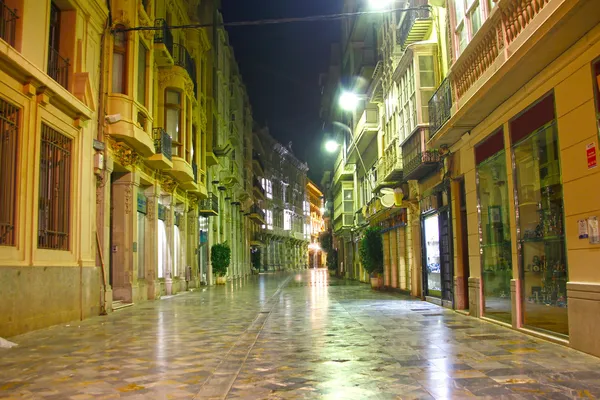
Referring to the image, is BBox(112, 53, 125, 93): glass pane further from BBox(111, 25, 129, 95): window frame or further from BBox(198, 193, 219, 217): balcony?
BBox(198, 193, 219, 217): balcony

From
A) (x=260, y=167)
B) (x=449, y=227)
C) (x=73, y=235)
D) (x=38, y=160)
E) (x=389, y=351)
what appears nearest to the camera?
(x=389, y=351)

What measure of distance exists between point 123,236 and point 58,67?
6641mm

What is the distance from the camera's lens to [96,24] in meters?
15.8

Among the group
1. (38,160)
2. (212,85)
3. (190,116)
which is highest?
(212,85)

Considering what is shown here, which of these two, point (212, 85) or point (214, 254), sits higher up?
point (212, 85)

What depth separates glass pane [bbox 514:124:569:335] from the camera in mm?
8898

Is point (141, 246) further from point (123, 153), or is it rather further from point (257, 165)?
point (257, 165)

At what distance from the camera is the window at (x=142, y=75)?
1945 centimetres

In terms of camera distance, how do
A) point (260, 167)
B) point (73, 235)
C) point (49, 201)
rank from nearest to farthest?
point (49, 201) < point (73, 235) < point (260, 167)

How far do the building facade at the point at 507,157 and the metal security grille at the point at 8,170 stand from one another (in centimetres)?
921

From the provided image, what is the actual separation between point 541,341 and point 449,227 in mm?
6478

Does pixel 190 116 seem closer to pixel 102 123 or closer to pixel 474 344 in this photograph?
pixel 102 123

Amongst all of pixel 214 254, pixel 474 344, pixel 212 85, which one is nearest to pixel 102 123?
pixel 474 344

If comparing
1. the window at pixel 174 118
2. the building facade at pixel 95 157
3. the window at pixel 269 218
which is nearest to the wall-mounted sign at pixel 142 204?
the building facade at pixel 95 157
